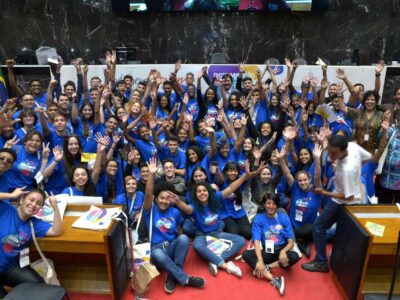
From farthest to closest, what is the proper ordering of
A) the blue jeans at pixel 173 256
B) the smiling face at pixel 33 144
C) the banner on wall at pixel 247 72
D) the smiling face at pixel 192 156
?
the banner on wall at pixel 247 72
the smiling face at pixel 192 156
the smiling face at pixel 33 144
the blue jeans at pixel 173 256

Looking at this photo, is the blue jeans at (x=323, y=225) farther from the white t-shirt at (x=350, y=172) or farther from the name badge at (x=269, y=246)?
the name badge at (x=269, y=246)

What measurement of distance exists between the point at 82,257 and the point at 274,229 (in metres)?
1.95

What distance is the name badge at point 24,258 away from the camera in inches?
108

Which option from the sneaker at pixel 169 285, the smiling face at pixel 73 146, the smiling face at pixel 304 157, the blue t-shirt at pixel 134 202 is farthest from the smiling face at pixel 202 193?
the smiling face at pixel 73 146

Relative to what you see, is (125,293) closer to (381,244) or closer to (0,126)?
(381,244)

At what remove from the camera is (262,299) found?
10.0 feet

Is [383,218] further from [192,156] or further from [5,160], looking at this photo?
[5,160]

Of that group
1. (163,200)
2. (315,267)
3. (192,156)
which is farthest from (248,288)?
(192,156)

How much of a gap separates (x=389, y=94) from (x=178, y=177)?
6.50 m

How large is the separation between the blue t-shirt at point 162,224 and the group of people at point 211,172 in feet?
0.03

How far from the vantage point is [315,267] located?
132 inches

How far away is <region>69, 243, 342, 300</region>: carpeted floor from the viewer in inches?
121

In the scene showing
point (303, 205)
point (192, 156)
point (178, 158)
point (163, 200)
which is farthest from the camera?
point (178, 158)

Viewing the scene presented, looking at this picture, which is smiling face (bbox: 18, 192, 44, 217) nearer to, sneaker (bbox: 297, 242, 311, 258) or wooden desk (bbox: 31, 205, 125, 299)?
wooden desk (bbox: 31, 205, 125, 299)
